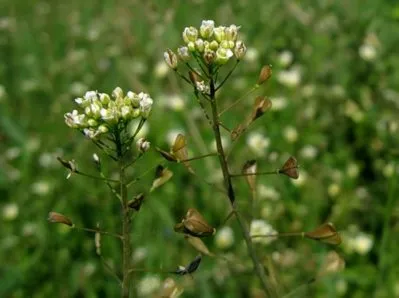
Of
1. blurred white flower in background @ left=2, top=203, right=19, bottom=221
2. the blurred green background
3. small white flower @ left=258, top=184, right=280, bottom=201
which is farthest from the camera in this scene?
blurred white flower in background @ left=2, top=203, right=19, bottom=221

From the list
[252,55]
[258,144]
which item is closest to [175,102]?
[258,144]

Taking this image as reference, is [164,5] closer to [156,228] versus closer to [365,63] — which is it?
[365,63]

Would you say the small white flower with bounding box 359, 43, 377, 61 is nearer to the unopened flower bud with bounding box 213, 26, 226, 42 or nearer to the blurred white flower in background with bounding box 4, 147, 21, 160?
the blurred white flower in background with bounding box 4, 147, 21, 160

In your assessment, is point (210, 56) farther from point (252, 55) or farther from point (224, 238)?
point (252, 55)

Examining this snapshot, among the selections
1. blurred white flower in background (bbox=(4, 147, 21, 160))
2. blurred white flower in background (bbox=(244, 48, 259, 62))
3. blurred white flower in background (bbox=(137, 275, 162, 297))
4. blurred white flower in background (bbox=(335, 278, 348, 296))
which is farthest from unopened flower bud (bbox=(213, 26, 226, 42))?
blurred white flower in background (bbox=(244, 48, 259, 62))

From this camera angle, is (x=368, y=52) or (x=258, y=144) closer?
(x=258, y=144)

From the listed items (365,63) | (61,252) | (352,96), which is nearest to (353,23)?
(365,63)
